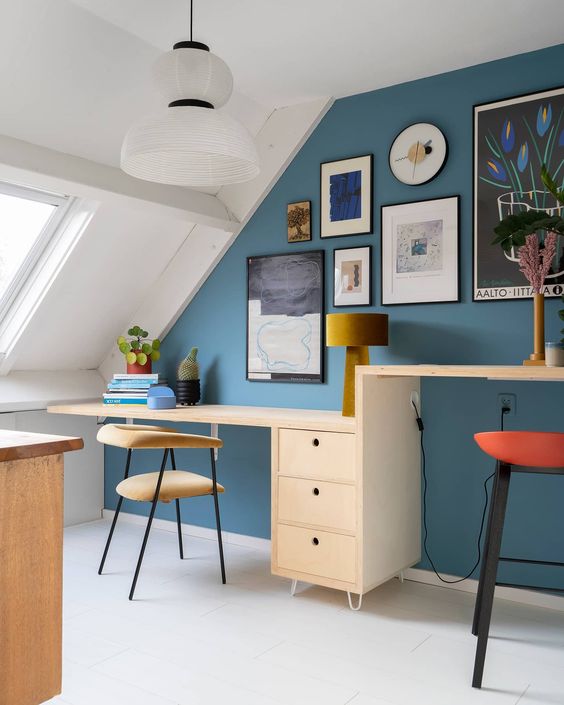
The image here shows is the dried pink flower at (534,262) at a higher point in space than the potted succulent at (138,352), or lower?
higher

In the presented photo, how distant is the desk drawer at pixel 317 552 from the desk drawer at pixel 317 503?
4 centimetres

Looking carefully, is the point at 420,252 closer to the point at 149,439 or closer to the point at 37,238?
the point at 149,439

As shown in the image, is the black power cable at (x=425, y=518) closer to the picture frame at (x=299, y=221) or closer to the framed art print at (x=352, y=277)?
the framed art print at (x=352, y=277)

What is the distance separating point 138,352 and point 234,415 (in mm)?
1090

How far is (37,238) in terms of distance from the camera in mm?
3482


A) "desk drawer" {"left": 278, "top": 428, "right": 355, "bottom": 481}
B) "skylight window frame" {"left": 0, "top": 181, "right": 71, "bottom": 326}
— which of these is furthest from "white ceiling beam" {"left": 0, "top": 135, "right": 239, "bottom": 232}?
"desk drawer" {"left": 278, "top": 428, "right": 355, "bottom": 481}

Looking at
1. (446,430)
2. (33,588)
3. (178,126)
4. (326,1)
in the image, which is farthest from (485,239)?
(33,588)

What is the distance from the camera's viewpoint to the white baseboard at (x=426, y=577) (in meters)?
2.82

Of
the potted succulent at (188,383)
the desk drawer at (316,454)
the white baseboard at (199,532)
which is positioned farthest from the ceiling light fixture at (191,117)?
the white baseboard at (199,532)

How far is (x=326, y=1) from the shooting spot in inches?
98.0

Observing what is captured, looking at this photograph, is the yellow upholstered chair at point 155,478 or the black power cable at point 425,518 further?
the black power cable at point 425,518

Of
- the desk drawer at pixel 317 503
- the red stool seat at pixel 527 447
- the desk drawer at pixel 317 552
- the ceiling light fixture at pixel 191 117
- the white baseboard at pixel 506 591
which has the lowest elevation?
the white baseboard at pixel 506 591

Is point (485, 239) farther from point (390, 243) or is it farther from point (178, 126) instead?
point (178, 126)

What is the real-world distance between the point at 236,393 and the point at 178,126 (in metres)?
2.02
